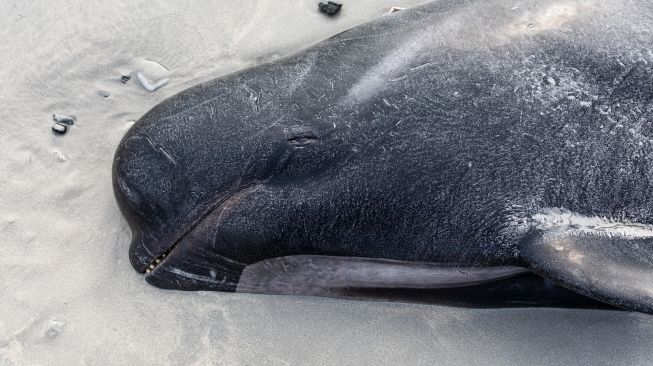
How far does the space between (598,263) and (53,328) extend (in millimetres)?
3065

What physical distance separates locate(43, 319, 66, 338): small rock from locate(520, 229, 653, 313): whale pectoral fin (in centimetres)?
268

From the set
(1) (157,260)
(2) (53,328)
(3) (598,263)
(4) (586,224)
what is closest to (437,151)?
(4) (586,224)

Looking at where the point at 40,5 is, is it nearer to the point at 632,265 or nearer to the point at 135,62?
the point at 135,62

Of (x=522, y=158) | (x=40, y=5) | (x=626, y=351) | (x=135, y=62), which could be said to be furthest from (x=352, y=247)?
(x=40, y=5)

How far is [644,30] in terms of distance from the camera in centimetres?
404

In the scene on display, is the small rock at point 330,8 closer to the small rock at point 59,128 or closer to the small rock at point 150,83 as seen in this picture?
the small rock at point 150,83

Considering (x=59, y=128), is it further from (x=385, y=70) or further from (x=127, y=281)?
(x=385, y=70)

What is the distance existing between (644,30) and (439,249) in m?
1.62

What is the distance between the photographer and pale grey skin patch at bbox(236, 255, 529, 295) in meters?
4.14

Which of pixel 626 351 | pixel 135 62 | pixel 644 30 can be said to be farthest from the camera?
pixel 135 62

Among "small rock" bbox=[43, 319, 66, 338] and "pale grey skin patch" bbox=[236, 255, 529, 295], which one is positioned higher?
"pale grey skin patch" bbox=[236, 255, 529, 295]

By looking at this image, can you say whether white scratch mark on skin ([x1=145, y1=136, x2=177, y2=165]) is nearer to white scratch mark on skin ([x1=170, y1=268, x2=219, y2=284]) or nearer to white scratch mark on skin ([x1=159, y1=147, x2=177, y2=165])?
white scratch mark on skin ([x1=159, y1=147, x2=177, y2=165])

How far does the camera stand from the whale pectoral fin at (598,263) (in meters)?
3.61

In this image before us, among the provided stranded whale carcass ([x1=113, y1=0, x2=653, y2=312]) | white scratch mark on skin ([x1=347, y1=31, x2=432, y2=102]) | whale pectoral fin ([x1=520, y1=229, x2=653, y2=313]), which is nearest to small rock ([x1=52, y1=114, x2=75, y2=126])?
stranded whale carcass ([x1=113, y1=0, x2=653, y2=312])
